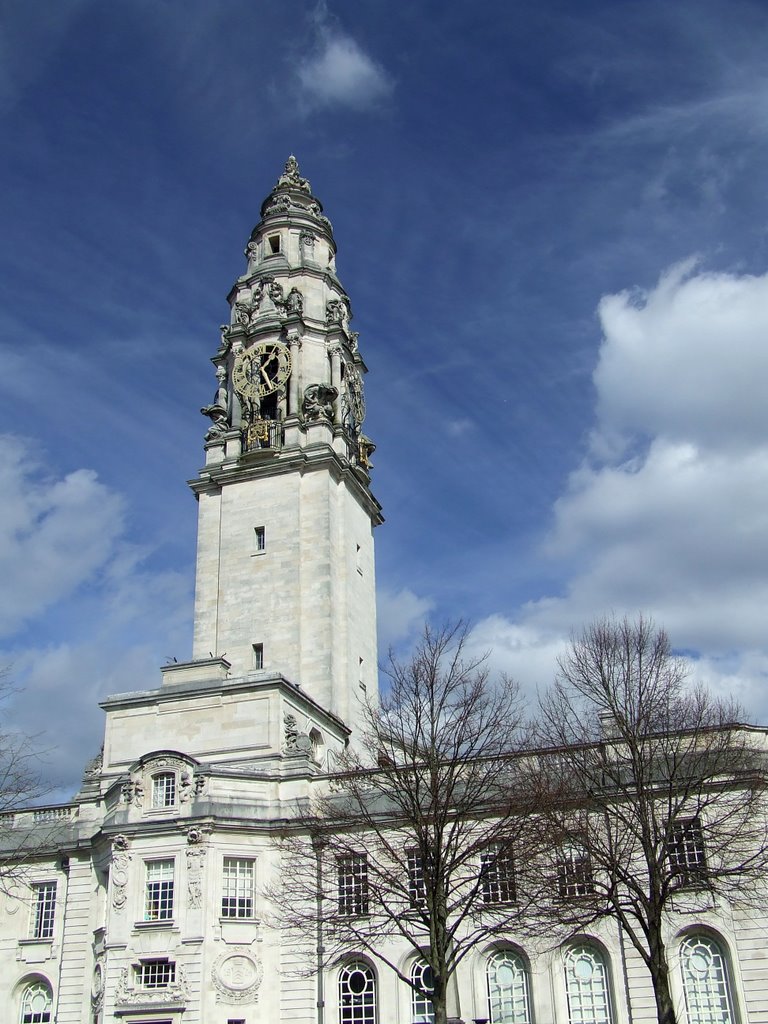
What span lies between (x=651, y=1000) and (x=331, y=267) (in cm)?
4581

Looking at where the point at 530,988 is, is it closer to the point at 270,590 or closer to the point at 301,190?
the point at 270,590

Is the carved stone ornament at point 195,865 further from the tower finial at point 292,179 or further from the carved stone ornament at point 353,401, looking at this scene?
the tower finial at point 292,179

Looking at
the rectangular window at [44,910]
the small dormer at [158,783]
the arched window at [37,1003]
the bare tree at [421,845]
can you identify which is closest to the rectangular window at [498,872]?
the bare tree at [421,845]

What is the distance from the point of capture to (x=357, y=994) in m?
36.9

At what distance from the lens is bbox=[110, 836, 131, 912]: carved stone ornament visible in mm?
37562

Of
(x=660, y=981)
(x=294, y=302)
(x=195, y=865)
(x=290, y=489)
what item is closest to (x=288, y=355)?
(x=294, y=302)

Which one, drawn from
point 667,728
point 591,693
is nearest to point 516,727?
point 591,693

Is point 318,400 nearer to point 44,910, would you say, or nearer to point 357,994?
point 44,910

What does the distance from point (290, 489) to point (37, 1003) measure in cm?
2589

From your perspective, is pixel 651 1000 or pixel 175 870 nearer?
pixel 651 1000

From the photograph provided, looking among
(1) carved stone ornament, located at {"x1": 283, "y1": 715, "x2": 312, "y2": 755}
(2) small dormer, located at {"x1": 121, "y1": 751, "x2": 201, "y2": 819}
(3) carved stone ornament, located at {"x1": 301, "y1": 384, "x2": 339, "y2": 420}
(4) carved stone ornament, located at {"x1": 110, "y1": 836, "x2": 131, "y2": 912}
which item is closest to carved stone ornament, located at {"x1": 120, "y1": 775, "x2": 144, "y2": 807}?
(2) small dormer, located at {"x1": 121, "y1": 751, "x2": 201, "y2": 819}

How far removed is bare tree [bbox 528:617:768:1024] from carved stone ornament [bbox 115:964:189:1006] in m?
12.8

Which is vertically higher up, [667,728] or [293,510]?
[293,510]

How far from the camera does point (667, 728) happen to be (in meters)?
30.6
